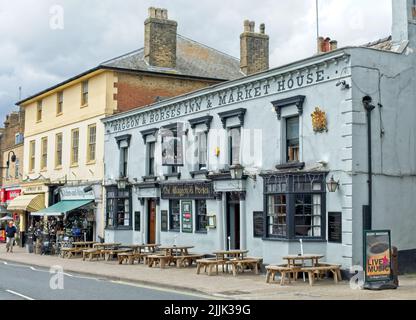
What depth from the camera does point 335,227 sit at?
18484mm

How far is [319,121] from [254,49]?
16913 mm

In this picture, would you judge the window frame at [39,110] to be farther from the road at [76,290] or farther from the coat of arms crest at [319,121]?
the coat of arms crest at [319,121]

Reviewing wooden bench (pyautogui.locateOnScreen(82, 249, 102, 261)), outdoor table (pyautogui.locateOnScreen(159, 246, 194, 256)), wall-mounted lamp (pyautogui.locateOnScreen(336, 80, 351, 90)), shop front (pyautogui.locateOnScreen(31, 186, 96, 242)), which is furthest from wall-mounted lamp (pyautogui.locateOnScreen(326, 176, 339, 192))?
shop front (pyautogui.locateOnScreen(31, 186, 96, 242))

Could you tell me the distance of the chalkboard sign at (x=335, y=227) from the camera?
18.3m

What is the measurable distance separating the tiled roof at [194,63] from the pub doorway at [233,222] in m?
12.0

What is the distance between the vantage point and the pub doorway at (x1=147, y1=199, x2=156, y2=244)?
91.2ft

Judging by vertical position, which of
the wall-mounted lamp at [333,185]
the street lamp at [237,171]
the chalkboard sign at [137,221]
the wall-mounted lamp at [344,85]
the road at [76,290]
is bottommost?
the road at [76,290]

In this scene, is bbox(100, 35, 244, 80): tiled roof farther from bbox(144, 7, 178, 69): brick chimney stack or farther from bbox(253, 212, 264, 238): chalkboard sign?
bbox(253, 212, 264, 238): chalkboard sign

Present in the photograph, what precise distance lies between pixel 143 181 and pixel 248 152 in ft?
24.2

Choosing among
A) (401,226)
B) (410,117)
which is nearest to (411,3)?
(410,117)

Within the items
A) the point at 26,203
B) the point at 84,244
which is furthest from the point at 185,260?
the point at 26,203

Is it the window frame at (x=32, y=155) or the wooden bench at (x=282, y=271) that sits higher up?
the window frame at (x=32, y=155)

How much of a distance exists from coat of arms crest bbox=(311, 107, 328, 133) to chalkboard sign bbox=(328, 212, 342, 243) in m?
2.53

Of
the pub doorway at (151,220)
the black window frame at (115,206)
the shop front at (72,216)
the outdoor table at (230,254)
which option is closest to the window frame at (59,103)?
the shop front at (72,216)
